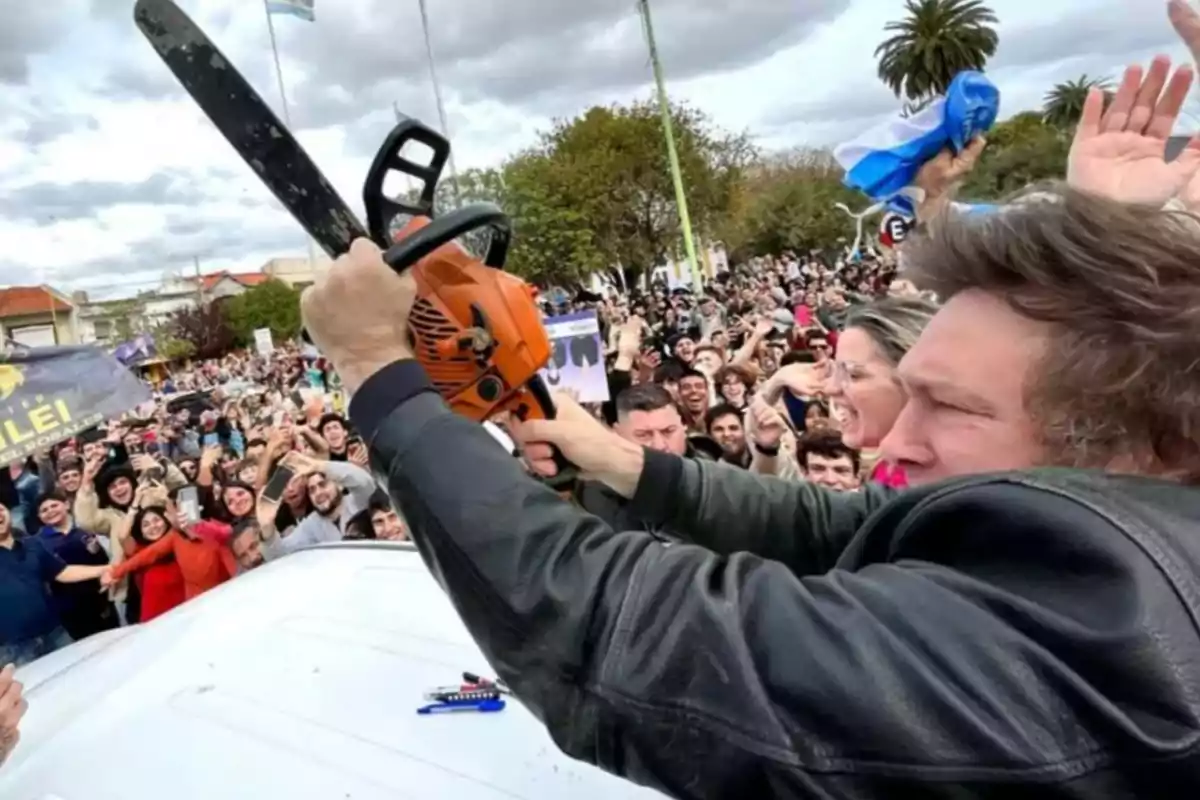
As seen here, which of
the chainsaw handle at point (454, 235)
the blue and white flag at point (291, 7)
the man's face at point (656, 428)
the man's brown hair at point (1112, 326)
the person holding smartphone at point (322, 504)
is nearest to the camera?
the man's brown hair at point (1112, 326)

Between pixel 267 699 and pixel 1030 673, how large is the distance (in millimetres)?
1421

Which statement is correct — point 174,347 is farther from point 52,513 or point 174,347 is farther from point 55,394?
point 55,394

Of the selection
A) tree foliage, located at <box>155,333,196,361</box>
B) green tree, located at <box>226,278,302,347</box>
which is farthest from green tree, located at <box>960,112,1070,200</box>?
green tree, located at <box>226,278,302,347</box>

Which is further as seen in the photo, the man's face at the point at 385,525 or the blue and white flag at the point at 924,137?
the man's face at the point at 385,525

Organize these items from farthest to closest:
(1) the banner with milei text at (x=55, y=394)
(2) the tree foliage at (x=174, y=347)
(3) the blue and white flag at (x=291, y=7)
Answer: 1. (2) the tree foliage at (x=174, y=347)
2. (3) the blue and white flag at (x=291, y=7)
3. (1) the banner with milei text at (x=55, y=394)

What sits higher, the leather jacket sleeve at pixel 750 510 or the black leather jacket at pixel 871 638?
the black leather jacket at pixel 871 638

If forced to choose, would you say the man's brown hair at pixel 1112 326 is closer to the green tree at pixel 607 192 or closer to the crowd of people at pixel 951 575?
the crowd of people at pixel 951 575

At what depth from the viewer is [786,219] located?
141 feet

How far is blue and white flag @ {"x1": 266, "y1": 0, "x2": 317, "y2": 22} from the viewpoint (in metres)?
14.0

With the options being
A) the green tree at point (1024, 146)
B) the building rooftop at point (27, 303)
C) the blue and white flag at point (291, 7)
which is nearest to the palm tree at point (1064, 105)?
the green tree at point (1024, 146)

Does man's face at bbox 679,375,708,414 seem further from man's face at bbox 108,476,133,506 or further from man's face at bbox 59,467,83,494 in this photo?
man's face at bbox 59,467,83,494

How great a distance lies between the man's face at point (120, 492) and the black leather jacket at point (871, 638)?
6.94 meters

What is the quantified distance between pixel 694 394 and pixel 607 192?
29.8 metres

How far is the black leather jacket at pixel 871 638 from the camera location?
27.9 inches
